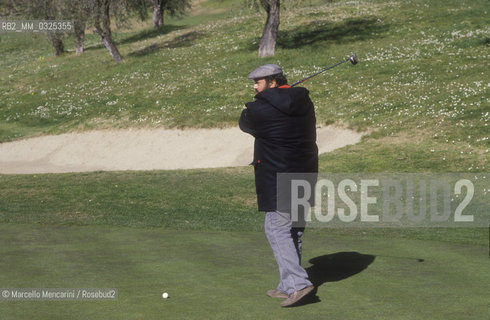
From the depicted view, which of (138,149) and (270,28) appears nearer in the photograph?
(138,149)

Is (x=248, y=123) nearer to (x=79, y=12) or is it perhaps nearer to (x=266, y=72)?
(x=266, y=72)

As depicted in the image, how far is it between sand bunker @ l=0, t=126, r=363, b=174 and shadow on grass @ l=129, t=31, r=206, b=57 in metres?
16.1

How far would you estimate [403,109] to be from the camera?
24891mm

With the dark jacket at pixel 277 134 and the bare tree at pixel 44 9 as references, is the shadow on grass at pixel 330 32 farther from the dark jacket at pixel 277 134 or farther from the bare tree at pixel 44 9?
the dark jacket at pixel 277 134

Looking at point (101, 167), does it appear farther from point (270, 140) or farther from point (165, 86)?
point (270, 140)

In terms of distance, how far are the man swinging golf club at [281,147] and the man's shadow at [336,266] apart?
0.39 meters

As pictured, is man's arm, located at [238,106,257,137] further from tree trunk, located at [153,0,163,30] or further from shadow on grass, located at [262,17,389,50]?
tree trunk, located at [153,0,163,30]

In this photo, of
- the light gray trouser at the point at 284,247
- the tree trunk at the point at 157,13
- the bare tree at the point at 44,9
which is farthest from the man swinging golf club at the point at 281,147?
the tree trunk at the point at 157,13

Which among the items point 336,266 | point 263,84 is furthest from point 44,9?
point 263,84

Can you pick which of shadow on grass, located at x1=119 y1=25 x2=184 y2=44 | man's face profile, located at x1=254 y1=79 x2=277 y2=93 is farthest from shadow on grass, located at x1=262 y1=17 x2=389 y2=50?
man's face profile, located at x1=254 y1=79 x2=277 y2=93

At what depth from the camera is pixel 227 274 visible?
26.4ft

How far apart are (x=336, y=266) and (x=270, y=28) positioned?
27.5 meters

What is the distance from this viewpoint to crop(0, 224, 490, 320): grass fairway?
21.2ft

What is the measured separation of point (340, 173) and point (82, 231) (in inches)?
369
